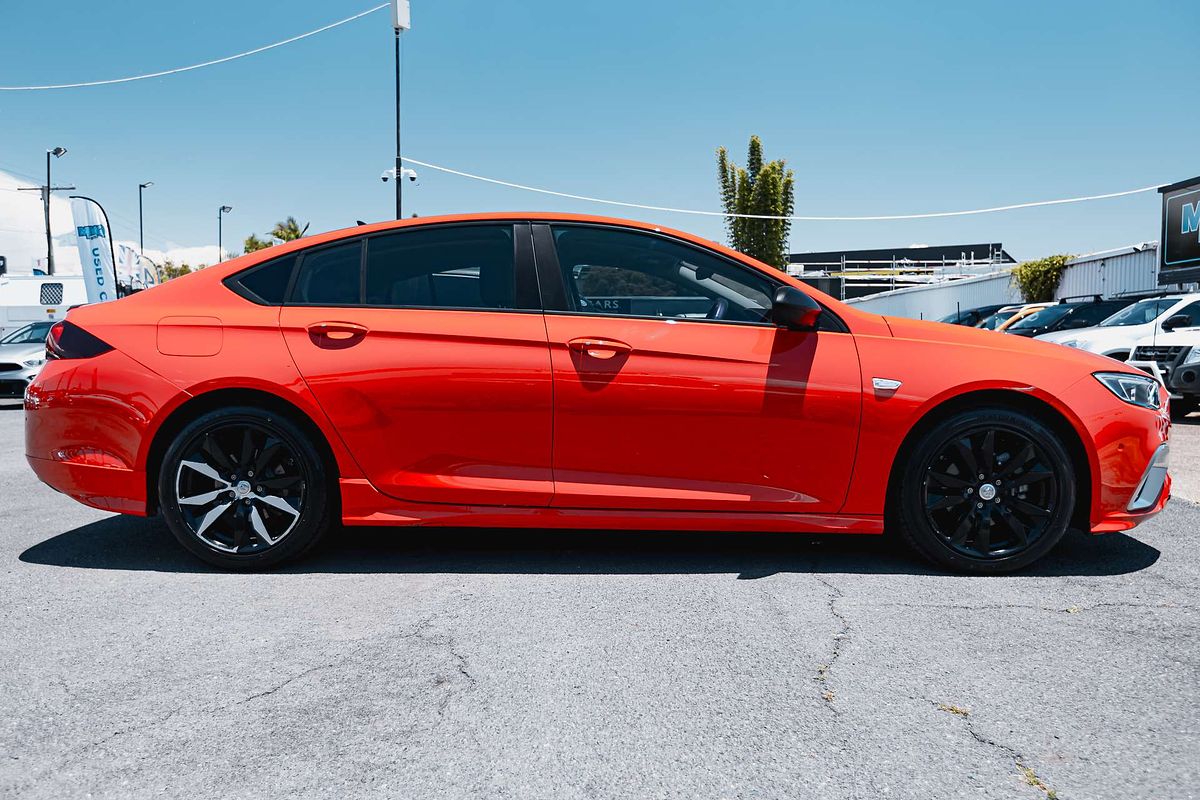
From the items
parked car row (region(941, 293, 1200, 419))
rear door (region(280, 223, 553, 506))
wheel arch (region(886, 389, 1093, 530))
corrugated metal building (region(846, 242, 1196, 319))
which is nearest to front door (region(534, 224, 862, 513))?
rear door (region(280, 223, 553, 506))

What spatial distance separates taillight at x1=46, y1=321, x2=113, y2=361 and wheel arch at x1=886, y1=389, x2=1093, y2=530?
3451 mm

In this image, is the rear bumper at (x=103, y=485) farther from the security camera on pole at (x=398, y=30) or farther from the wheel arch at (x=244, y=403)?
the security camera on pole at (x=398, y=30)

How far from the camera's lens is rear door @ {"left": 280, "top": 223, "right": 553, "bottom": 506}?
3748 mm

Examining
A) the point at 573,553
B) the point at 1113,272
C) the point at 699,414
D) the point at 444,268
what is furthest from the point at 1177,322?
the point at 1113,272

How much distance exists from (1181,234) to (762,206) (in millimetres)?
29576

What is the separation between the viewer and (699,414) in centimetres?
373

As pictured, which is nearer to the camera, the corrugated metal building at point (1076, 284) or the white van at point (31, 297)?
the white van at point (31, 297)

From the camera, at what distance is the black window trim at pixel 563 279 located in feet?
12.7

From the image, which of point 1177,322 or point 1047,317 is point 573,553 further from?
point 1047,317

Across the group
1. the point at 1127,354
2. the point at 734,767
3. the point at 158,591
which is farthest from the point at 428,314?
the point at 1127,354

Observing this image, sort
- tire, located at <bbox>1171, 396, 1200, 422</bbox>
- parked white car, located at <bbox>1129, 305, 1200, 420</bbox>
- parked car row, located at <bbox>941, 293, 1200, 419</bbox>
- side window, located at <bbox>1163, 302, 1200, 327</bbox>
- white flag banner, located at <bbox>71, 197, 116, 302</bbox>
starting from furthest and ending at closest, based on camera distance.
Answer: white flag banner, located at <bbox>71, 197, 116, 302</bbox>, tire, located at <bbox>1171, 396, 1200, 422</bbox>, side window, located at <bbox>1163, 302, 1200, 327</bbox>, parked car row, located at <bbox>941, 293, 1200, 419</bbox>, parked white car, located at <bbox>1129, 305, 1200, 420</bbox>

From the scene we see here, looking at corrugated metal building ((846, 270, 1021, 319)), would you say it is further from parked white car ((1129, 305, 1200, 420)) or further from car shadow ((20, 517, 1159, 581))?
car shadow ((20, 517, 1159, 581))

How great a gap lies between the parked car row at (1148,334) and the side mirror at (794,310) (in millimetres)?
7181

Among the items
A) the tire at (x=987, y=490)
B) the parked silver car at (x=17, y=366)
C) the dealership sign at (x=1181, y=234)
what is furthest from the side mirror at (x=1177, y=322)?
the parked silver car at (x=17, y=366)
